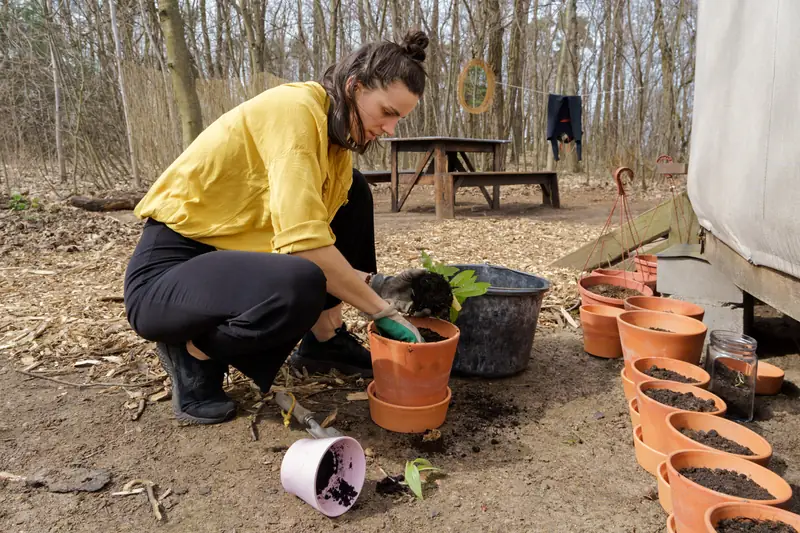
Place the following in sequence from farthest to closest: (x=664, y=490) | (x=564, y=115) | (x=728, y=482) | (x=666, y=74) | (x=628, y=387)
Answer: (x=666, y=74) < (x=564, y=115) < (x=628, y=387) < (x=664, y=490) < (x=728, y=482)

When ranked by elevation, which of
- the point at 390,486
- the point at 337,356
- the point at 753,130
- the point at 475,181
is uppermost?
the point at 753,130

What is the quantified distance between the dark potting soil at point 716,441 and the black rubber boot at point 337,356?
3.90 ft

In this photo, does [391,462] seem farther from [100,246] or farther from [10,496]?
[100,246]

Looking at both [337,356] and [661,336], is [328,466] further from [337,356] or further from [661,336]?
[661,336]

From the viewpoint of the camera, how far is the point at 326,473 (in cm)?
147

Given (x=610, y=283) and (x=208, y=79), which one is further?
(x=208, y=79)

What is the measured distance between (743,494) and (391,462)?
901 mm

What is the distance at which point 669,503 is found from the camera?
1.39 meters

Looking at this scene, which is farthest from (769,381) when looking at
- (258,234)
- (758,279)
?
(258,234)

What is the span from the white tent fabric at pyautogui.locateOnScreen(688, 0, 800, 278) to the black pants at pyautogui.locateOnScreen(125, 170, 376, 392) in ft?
4.34

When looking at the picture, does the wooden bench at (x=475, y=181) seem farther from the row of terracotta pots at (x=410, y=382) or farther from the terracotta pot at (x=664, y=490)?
the terracotta pot at (x=664, y=490)

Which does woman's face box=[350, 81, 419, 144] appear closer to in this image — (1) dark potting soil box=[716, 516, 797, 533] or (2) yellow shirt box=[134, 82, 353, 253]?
(2) yellow shirt box=[134, 82, 353, 253]

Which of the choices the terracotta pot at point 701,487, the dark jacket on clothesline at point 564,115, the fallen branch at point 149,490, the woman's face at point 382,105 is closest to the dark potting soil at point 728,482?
the terracotta pot at point 701,487

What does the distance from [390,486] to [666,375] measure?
1.02 m
